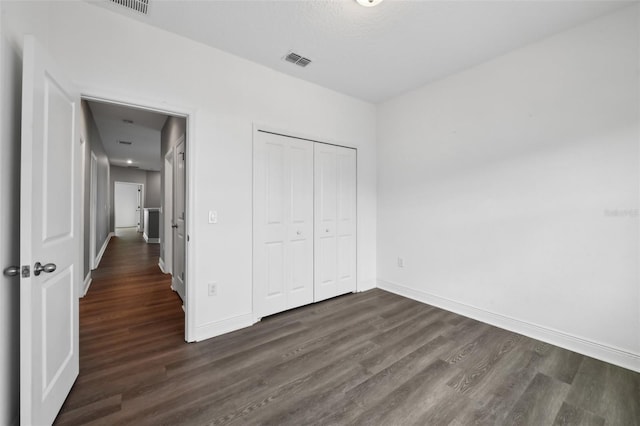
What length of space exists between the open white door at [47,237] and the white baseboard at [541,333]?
11.0 feet

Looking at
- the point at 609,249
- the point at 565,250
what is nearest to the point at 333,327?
the point at 565,250

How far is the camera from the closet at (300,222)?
2803 mm

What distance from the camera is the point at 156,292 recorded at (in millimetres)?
3643

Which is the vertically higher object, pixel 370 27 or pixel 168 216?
pixel 370 27

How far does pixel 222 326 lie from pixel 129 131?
188 inches

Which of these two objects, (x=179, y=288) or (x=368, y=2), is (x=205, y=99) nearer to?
(x=368, y=2)

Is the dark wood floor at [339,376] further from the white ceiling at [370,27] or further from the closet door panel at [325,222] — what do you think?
the white ceiling at [370,27]

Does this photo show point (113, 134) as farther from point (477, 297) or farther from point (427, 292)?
point (477, 297)

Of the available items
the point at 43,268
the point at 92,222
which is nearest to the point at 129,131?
the point at 92,222

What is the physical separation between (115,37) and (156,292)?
3.04 m

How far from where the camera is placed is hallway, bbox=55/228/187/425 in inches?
63.9

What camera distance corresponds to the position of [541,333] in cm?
238

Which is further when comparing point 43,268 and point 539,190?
point 539,190

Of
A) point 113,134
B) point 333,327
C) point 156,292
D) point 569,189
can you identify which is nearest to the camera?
point 569,189
